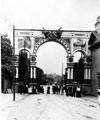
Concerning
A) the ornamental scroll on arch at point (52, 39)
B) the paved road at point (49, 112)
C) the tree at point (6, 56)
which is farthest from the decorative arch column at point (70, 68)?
the paved road at point (49, 112)

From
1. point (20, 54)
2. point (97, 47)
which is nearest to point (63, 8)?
point (97, 47)

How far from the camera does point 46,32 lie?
107 feet

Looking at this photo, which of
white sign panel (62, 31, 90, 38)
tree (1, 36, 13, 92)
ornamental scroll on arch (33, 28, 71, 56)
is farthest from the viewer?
white sign panel (62, 31, 90, 38)

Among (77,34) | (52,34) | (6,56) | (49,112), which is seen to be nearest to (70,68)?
(77,34)

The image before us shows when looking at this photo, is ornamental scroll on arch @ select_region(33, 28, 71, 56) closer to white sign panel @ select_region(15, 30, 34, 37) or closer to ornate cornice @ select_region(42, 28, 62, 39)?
ornate cornice @ select_region(42, 28, 62, 39)

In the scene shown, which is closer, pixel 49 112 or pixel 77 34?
pixel 49 112

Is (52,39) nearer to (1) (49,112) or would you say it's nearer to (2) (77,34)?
(2) (77,34)

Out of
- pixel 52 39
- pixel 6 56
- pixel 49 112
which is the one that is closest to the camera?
pixel 49 112

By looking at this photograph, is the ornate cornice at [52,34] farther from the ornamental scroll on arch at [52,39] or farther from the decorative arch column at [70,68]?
the decorative arch column at [70,68]

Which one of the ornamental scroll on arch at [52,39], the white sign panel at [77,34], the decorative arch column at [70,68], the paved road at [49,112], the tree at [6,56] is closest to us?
the paved road at [49,112]

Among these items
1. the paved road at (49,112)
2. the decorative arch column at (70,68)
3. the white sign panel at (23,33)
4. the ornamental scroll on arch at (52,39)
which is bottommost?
the paved road at (49,112)

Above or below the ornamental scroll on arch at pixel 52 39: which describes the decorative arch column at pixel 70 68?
below

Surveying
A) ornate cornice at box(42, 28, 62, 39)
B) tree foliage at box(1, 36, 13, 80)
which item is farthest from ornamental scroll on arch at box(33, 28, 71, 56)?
tree foliage at box(1, 36, 13, 80)

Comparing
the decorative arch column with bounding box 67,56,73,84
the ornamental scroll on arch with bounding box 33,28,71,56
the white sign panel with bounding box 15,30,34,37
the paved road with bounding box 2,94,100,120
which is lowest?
the paved road with bounding box 2,94,100,120
